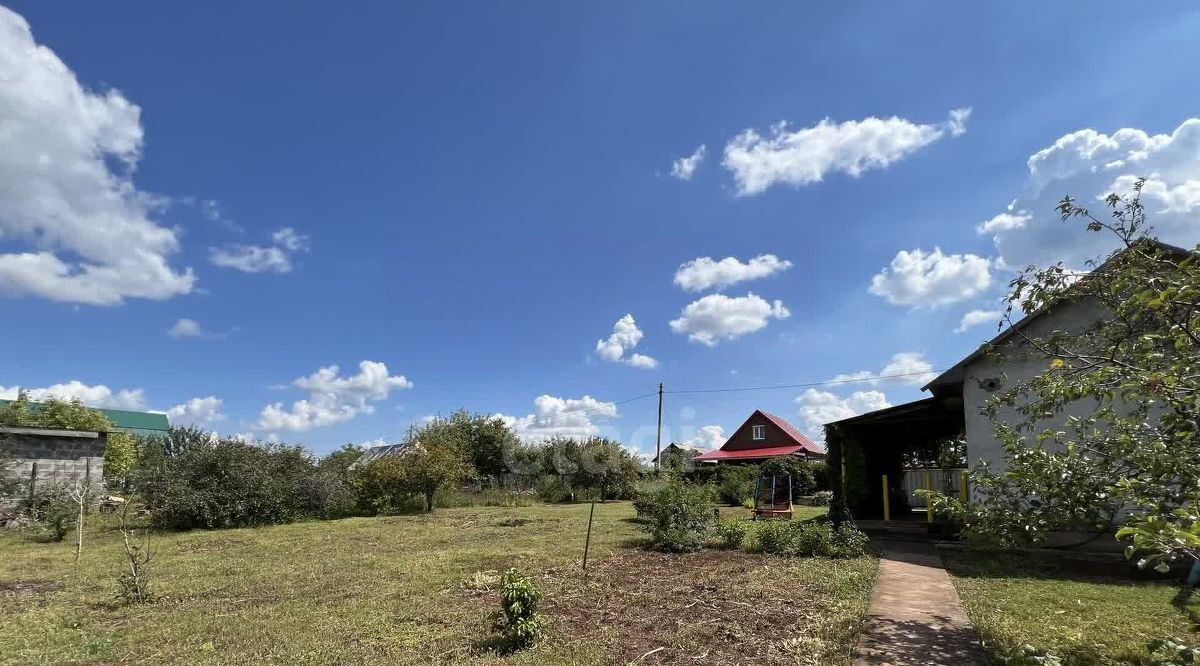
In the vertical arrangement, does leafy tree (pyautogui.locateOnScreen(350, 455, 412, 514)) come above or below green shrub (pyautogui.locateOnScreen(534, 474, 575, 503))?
above

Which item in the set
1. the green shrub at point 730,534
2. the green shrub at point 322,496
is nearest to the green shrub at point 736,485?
the green shrub at point 730,534

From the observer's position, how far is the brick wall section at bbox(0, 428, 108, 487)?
14.9m

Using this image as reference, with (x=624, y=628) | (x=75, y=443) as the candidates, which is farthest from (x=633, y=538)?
(x=75, y=443)

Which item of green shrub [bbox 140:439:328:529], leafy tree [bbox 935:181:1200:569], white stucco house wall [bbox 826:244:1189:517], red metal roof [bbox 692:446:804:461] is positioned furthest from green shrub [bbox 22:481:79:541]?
red metal roof [bbox 692:446:804:461]

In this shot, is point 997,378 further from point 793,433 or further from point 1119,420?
point 793,433

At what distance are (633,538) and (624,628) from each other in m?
6.94

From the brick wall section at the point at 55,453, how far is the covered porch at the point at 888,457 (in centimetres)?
2019

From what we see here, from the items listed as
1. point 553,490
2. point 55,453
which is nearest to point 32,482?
point 55,453

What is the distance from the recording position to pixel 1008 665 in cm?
458

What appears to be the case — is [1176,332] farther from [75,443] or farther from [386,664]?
[75,443]

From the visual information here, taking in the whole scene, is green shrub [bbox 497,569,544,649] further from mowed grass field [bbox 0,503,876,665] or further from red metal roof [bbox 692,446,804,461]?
red metal roof [bbox 692,446,804,461]

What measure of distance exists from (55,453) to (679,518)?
16.8 metres

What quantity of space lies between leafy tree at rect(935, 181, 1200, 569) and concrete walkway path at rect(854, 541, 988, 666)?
1.10 metres

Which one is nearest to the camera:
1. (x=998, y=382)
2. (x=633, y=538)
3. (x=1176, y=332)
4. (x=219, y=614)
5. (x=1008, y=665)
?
(x=1176, y=332)
